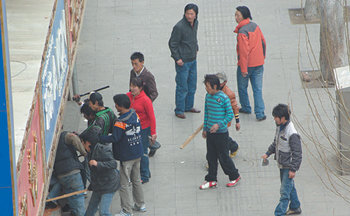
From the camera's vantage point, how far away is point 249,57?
11.7 meters

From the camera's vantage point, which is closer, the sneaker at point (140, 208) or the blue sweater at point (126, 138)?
the blue sweater at point (126, 138)

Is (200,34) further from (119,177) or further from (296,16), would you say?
(119,177)

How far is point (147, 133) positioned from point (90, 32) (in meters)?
5.13

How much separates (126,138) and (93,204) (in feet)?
3.12

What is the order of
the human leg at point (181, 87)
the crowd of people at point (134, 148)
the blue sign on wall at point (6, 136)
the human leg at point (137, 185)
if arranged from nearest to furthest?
1. the blue sign on wall at point (6, 136)
2. the crowd of people at point (134, 148)
3. the human leg at point (137, 185)
4. the human leg at point (181, 87)

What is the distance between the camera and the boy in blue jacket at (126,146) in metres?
9.30

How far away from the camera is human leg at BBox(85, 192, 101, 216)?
9.49 meters

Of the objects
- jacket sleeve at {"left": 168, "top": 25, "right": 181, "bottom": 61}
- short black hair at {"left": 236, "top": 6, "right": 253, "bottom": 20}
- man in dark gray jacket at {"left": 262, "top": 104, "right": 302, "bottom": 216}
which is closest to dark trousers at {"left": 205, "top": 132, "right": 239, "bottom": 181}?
man in dark gray jacket at {"left": 262, "top": 104, "right": 302, "bottom": 216}

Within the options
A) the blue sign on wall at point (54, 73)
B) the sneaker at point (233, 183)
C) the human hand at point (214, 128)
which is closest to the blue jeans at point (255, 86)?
the sneaker at point (233, 183)

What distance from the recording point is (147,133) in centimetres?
1032

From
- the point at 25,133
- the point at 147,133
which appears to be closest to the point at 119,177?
the point at 147,133

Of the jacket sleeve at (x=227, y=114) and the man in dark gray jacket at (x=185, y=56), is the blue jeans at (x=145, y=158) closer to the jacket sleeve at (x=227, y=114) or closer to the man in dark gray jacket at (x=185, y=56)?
the jacket sleeve at (x=227, y=114)

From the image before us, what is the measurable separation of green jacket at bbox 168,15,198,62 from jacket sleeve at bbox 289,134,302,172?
3.08 meters

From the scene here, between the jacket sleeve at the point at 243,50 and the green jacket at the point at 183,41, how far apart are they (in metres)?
0.70
